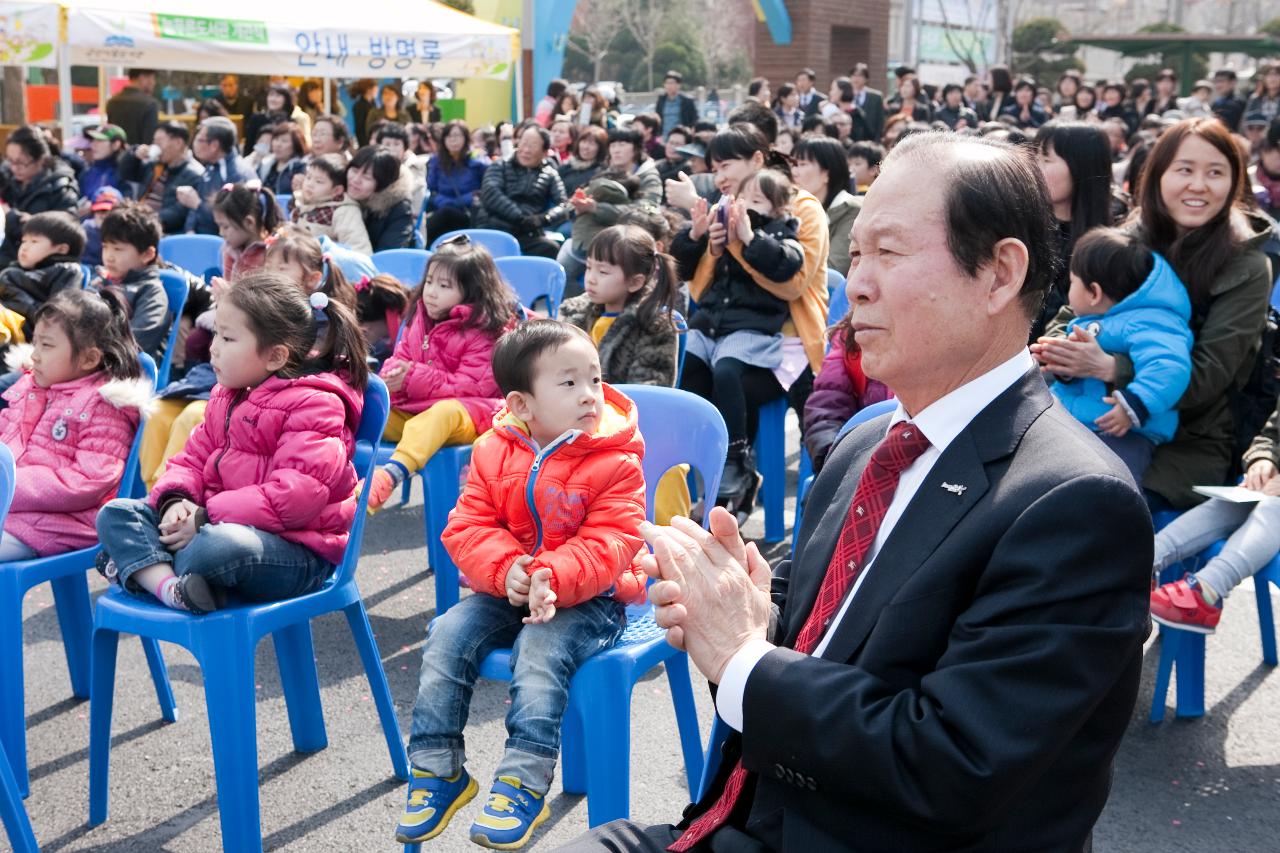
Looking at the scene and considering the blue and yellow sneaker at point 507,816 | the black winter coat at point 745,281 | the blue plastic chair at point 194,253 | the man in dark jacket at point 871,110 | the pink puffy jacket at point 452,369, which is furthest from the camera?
the man in dark jacket at point 871,110

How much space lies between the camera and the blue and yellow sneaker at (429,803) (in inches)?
103

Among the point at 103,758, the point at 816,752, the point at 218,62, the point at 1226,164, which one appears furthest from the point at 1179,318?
the point at 218,62

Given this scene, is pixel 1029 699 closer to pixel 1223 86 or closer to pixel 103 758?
pixel 103 758

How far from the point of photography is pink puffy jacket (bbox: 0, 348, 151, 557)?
11.1ft

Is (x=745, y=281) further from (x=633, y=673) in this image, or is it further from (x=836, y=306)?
(x=633, y=673)

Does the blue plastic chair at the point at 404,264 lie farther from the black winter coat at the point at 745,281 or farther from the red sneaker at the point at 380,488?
the red sneaker at the point at 380,488

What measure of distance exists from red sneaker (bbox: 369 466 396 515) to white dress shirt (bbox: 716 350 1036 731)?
85.9 inches

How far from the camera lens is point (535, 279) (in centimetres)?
595

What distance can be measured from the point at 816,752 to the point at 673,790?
179 centimetres

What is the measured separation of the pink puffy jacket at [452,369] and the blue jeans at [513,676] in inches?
72.8

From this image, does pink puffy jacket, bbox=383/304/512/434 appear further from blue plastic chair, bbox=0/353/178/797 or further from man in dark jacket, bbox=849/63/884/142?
man in dark jacket, bbox=849/63/884/142

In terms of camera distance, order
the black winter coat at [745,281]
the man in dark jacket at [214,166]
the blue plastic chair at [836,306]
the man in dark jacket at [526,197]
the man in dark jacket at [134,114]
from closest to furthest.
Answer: the black winter coat at [745,281] → the blue plastic chair at [836,306] → the man in dark jacket at [214,166] → the man in dark jacket at [526,197] → the man in dark jacket at [134,114]

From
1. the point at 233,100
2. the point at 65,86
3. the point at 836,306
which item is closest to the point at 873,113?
the point at 233,100

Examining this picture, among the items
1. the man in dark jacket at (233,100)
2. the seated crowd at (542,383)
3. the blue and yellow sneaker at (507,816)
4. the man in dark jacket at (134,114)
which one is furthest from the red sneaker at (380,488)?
the man in dark jacket at (233,100)
